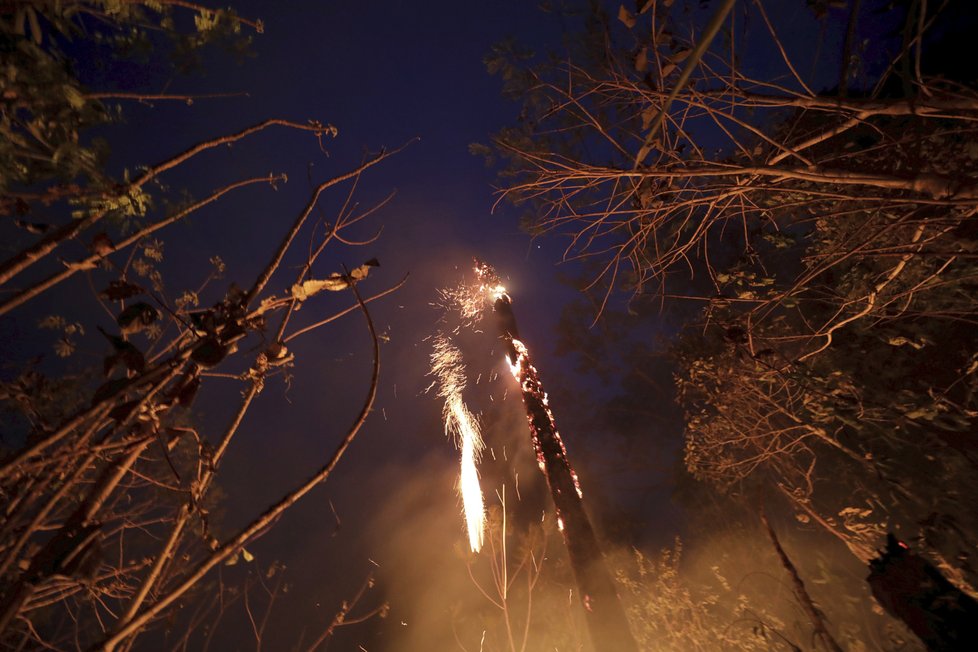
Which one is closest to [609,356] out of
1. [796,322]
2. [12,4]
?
[796,322]

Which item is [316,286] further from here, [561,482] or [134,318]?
[561,482]

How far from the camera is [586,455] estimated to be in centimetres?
2145

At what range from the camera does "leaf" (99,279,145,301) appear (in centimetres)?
187

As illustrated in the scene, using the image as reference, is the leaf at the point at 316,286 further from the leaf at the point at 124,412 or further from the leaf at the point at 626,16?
the leaf at the point at 626,16

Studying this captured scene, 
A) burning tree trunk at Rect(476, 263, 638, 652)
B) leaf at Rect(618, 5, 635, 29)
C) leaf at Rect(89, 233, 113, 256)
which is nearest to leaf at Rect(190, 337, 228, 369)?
leaf at Rect(89, 233, 113, 256)

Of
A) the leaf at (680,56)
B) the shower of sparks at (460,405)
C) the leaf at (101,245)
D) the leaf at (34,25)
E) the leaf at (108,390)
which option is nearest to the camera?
the leaf at (108,390)

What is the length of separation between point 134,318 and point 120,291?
31 cm

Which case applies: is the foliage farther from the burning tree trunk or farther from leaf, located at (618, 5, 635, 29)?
the burning tree trunk

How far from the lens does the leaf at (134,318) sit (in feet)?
5.63

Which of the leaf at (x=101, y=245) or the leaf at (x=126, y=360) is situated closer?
the leaf at (x=126, y=360)

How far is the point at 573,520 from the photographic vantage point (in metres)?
8.20

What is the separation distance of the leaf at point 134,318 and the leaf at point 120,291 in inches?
7.4

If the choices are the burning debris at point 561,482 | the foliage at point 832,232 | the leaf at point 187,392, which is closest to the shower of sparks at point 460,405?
the burning debris at point 561,482

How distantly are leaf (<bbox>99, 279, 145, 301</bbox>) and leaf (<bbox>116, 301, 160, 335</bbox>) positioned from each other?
19 cm
